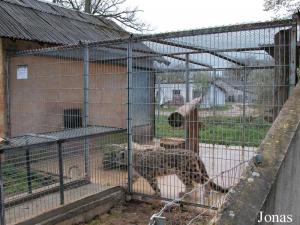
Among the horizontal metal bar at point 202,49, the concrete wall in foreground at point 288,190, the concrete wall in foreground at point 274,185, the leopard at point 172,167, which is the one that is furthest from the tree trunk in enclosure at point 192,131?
the concrete wall in foreground at point 288,190

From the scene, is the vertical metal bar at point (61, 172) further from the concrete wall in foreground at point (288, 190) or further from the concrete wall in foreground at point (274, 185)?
the concrete wall in foreground at point (288, 190)

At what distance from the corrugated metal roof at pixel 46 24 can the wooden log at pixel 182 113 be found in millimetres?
4598

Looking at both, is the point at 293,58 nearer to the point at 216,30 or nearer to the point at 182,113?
the point at 216,30

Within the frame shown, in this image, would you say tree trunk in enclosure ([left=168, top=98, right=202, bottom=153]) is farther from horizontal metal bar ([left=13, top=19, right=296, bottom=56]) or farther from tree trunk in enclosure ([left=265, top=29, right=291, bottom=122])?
tree trunk in enclosure ([left=265, top=29, right=291, bottom=122])

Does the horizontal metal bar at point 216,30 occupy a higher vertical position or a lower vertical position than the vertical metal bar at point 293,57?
higher

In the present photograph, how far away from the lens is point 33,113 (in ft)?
28.3

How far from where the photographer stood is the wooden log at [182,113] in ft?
17.9

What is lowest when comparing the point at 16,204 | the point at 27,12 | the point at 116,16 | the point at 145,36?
the point at 16,204

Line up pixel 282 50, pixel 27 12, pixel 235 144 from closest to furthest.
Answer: pixel 282 50, pixel 235 144, pixel 27 12

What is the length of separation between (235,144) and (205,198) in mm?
1008

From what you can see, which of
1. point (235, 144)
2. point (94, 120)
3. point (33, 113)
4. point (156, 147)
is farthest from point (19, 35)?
point (235, 144)

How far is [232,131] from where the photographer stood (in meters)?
5.13

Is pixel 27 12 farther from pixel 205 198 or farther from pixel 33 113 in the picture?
pixel 205 198

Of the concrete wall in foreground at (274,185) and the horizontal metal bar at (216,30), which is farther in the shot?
the horizontal metal bar at (216,30)
